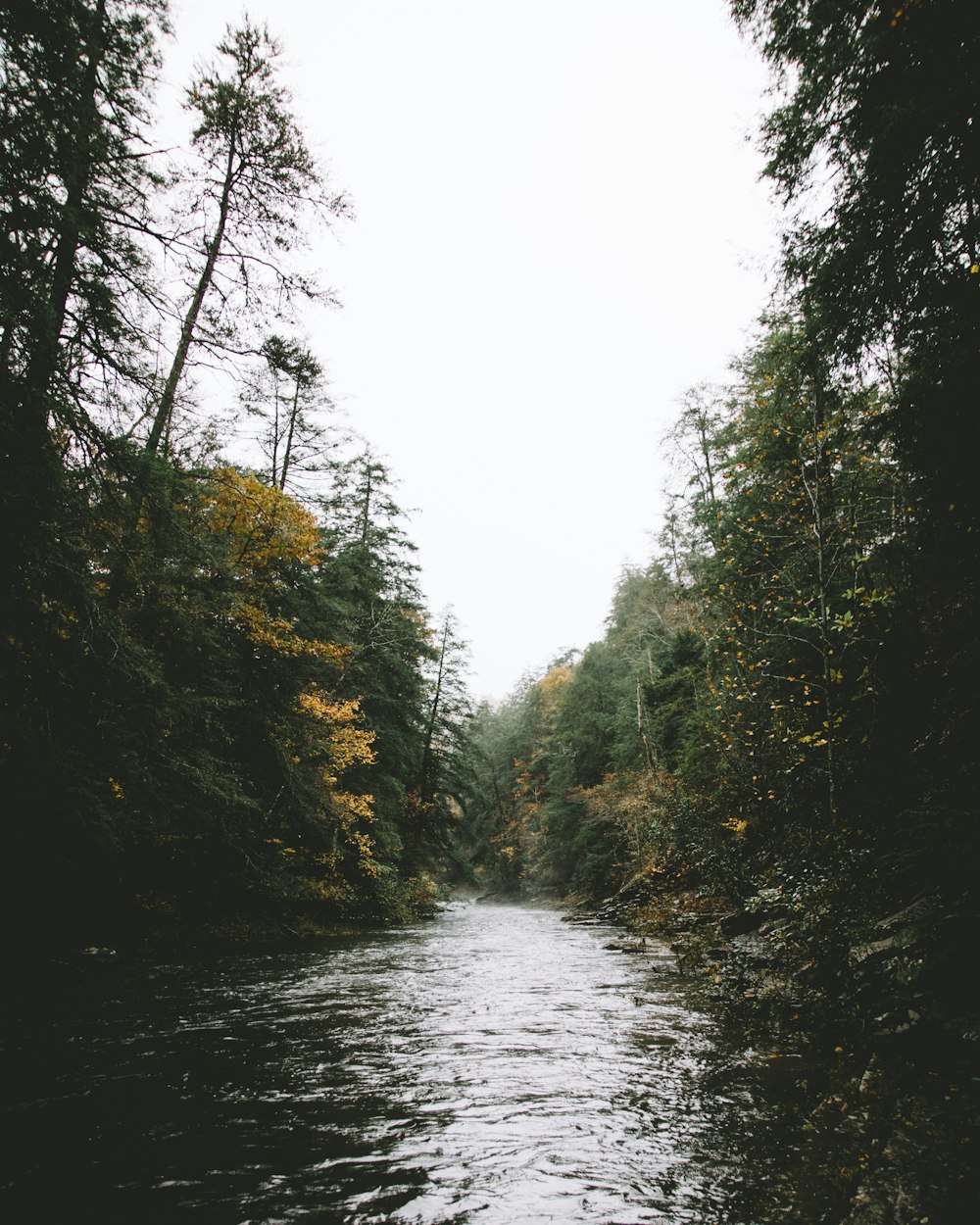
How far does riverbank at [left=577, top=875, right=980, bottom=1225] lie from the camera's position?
2.79m

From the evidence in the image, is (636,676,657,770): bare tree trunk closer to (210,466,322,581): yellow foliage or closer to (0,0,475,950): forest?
(0,0,475,950): forest

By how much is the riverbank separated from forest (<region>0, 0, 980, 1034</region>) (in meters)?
0.11

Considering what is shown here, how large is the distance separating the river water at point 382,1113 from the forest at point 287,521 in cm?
188

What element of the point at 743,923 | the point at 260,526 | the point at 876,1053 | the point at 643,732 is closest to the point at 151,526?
the point at 260,526

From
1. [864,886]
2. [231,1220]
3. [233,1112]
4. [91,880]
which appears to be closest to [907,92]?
[864,886]

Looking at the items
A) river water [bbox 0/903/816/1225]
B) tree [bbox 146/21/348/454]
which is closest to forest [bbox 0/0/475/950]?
tree [bbox 146/21/348/454]

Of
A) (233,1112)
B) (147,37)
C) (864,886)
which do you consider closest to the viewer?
(233,1112)

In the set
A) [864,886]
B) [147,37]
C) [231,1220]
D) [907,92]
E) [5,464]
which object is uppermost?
[147,37]

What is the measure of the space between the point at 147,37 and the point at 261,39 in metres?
3.91

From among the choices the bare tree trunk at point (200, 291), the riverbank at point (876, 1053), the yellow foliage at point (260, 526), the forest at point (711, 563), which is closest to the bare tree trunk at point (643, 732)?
the forest at point (711, 563)

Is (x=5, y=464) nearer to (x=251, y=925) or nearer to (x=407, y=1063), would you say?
(x=407, y=1063)

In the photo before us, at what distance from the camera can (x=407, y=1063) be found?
5.17m

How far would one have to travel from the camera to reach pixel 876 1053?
167 inches

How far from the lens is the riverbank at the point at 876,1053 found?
9.17 ft
